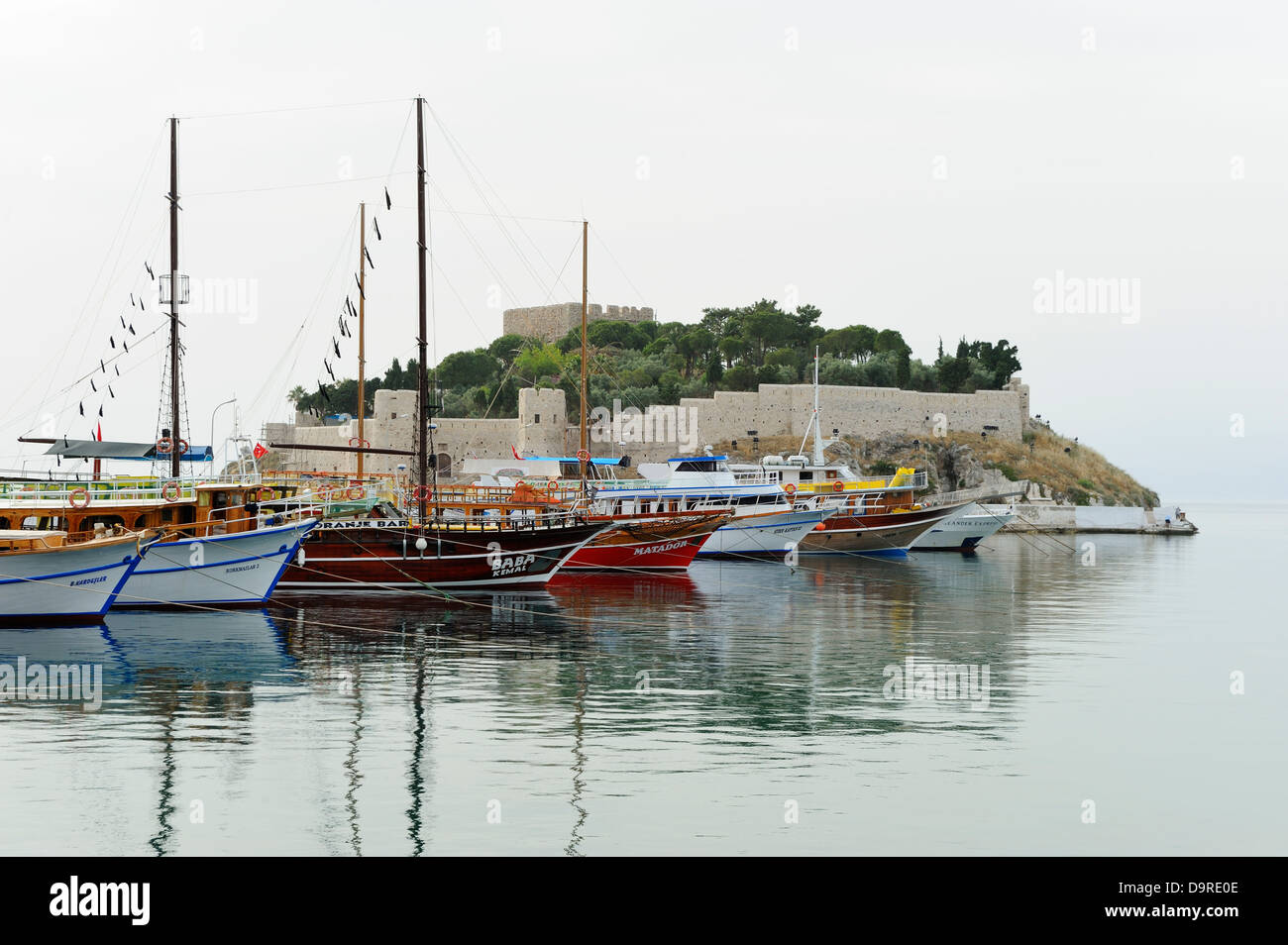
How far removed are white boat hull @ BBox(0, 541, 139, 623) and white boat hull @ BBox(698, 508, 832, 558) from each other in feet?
85.3

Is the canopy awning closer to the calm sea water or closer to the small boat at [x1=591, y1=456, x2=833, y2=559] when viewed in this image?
the calm sea water

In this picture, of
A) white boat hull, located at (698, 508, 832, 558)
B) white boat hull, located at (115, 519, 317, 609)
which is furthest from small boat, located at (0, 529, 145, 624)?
white boat hull, located at (698, 508, 832, 558)

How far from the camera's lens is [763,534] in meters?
48.9

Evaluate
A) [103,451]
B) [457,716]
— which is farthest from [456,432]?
[457,716]

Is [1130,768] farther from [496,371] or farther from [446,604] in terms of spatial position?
[496,371]

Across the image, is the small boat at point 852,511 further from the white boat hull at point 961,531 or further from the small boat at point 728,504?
the small boat at point 728,504

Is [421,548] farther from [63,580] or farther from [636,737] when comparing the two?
[636,737]

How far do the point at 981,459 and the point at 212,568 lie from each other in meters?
60.4

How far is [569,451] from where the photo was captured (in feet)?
250

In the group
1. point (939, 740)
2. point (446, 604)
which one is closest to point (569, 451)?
point (446, 604)

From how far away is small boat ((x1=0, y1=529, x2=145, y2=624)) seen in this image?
80.0ft

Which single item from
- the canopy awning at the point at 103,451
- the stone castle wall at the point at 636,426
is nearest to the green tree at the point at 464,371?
the stone castle wall at the point at 636,426

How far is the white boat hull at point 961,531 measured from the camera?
59000mm

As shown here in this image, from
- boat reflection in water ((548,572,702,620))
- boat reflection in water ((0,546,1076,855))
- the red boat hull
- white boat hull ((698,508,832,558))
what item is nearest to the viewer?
boat reflection in water ((0,546,1076,855))
